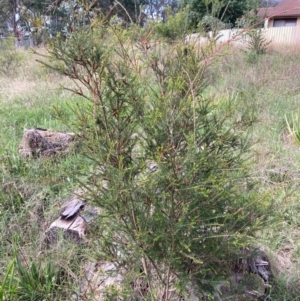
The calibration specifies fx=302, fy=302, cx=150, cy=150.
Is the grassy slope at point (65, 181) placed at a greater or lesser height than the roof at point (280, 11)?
lesser

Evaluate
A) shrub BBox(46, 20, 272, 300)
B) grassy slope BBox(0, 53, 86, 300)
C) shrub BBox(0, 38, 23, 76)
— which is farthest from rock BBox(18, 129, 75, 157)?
shrub BBox(0, 38, 23, 76)

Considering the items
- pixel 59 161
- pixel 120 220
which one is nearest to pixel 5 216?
pixel 59 161

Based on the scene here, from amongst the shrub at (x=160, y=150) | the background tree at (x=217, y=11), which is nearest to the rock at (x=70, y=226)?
the shrub at (x=160, y=150)

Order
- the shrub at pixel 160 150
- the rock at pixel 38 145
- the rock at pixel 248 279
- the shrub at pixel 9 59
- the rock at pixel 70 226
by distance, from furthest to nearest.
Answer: the shrub at pixel 9 59
the rock at pixel 38 145
the rock at pixel 70 226
the rock at pixel 248 279
the shrub at pixel 160 150

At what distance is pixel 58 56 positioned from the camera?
1.07 metres

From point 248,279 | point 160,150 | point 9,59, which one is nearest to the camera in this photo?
point 160,150

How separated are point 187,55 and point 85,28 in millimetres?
410

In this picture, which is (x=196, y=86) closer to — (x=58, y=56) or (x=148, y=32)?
(x=148, y=32)

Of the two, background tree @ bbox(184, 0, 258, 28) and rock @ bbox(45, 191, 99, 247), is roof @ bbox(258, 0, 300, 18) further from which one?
rock @ bbox(45, 191, 99, 247)

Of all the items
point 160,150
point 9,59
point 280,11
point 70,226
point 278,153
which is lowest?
point 278,153

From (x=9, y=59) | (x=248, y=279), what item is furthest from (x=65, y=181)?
(x=9, y=59)

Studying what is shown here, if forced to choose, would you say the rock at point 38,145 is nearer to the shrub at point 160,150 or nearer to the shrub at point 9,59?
the shrub at point 160,150

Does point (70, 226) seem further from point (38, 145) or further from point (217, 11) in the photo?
point (217, 11)

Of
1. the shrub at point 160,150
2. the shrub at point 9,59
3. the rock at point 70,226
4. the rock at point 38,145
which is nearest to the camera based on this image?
the shrub at point 160,150
